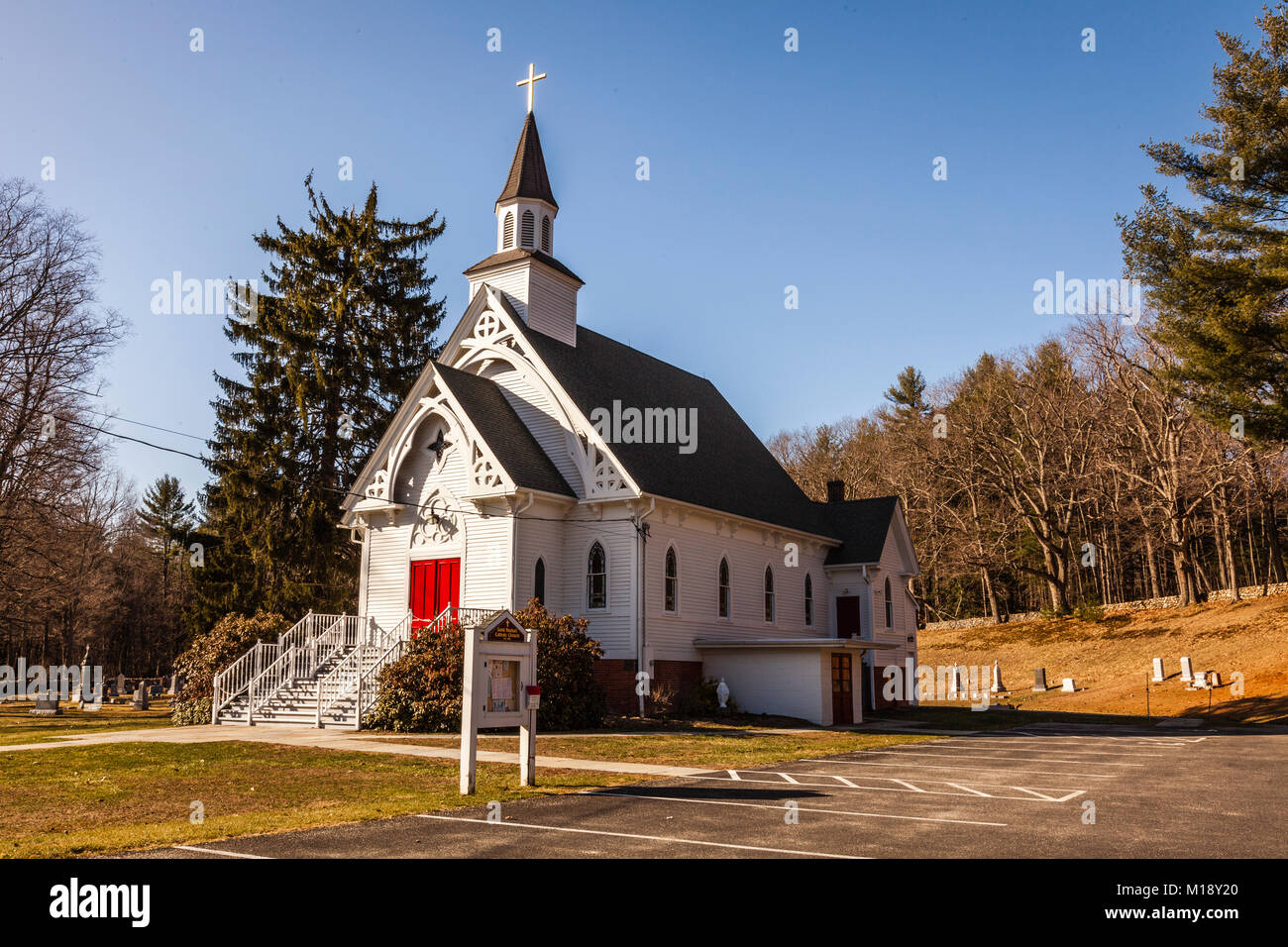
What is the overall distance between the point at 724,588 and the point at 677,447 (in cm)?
499

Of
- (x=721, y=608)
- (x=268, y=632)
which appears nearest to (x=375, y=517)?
(x=268, y=632)

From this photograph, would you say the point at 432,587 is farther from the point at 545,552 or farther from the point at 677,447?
the point at 677,447

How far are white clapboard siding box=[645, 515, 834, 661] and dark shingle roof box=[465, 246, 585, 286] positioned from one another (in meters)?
9.41

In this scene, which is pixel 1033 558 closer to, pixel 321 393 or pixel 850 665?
pixel 850 665

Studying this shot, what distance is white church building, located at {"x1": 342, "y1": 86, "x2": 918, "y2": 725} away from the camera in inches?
1042

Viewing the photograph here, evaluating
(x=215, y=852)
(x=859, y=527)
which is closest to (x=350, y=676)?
(x=215, y=852)

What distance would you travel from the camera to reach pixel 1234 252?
95.1 ft

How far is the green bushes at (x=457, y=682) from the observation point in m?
21.9

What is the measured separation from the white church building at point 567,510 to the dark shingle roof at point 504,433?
0.07m

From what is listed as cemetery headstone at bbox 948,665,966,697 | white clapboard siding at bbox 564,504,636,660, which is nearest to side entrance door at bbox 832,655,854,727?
white clapboard siding at bbox 564,504,636,660

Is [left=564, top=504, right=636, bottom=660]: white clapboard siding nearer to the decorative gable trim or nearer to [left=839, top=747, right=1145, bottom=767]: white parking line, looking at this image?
the decorative gable trim

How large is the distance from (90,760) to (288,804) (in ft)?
25.2

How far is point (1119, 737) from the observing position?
2480cm

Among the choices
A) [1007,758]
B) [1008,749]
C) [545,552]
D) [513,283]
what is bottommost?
[1008,749]
